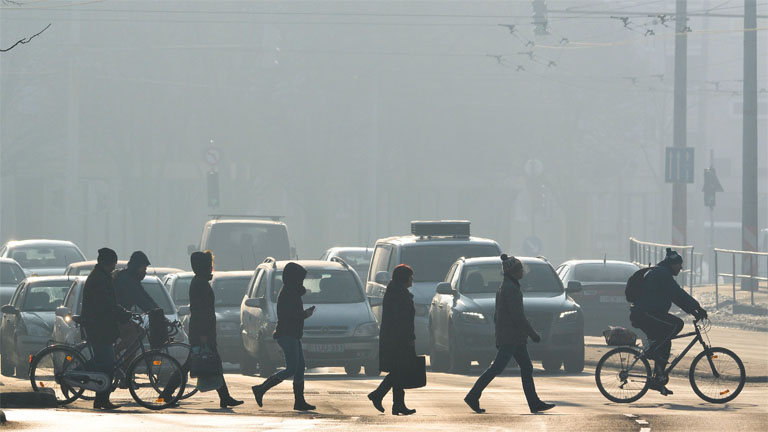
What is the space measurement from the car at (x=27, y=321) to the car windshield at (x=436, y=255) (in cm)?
527

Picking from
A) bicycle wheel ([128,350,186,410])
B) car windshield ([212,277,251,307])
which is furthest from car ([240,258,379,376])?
bicycle wheel ([128,350,186,410])

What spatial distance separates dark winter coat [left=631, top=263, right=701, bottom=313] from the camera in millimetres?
16234

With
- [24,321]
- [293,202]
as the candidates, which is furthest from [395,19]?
[24,321]

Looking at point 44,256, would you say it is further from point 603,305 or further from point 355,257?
point 603,305

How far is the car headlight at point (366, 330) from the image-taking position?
833 inches

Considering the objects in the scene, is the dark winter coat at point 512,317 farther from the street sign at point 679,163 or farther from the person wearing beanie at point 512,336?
the street sign at point 679,163

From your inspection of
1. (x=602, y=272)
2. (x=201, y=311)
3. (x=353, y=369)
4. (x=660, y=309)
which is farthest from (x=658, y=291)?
(x=602, y=272)

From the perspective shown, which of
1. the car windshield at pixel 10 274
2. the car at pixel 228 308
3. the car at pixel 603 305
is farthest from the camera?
the car windshield at pixel 10 274

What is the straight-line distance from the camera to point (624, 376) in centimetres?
1639

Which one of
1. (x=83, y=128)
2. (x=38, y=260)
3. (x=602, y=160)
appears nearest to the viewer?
(x=38, y=260)

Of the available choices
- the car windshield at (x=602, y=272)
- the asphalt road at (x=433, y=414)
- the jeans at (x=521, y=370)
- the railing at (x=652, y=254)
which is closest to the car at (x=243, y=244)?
the car windshield at (x=602, y=272)

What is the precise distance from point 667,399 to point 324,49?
4754 centimetres

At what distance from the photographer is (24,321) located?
72.0ft

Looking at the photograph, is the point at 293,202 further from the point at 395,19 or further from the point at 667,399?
the point at 667,399
